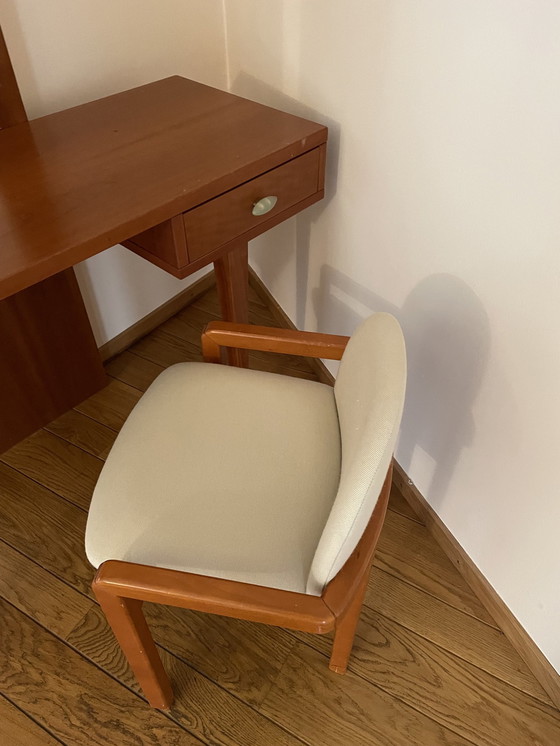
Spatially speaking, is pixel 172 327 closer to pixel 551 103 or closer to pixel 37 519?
pixel 37 519

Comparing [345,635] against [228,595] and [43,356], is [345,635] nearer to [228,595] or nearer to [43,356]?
[228,595]

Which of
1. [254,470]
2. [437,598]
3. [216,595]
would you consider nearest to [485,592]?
[437,598]

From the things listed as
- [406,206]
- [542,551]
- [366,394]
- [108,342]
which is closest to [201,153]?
[406,206]

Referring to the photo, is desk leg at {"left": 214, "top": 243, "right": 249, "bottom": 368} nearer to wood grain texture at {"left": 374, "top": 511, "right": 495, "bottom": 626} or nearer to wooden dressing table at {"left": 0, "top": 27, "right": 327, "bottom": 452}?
wooden dressing table at {"left": 0, "top": 27, "right": 327, "bottom": 452}

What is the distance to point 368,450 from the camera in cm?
73

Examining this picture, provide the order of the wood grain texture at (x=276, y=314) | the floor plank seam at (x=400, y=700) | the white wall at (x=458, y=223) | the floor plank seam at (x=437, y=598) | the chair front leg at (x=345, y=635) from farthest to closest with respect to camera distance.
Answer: the wood grain texture at (x=276, y=314), the floor plank seam at (x=437, y=598), the floor plank seam at (x=400, y=700), the chair front leg at (x=345, y=635), the white wall at (x=458, y=223)

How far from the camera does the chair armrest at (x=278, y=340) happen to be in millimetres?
1087

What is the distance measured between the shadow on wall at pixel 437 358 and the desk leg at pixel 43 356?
0.69 meters

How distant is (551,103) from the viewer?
77 centimetres

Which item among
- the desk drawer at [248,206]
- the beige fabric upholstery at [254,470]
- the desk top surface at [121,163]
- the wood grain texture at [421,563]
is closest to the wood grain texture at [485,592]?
the wood grain texture at [421,563]

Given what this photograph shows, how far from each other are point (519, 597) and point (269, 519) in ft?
1.99

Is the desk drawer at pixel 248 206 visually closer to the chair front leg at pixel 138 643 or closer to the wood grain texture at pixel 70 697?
the chair front leg at pixel 138 643

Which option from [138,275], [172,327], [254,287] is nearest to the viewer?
[138,275]

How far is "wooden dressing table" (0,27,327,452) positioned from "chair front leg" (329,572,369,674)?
2.23 feet
